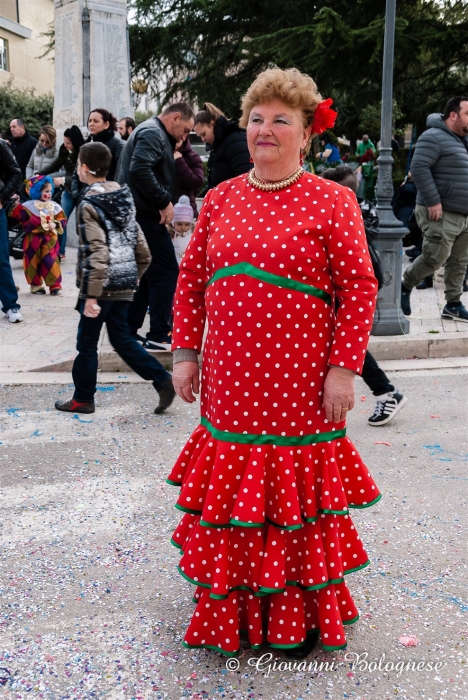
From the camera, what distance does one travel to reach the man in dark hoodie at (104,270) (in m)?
5.40

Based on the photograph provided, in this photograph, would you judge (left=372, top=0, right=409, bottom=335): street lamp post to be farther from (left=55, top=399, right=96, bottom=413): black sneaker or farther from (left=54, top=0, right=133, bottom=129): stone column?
(left=54, top=0, right=133, bottom=129): stone column

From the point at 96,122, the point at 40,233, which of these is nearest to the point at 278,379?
the point at 96,122

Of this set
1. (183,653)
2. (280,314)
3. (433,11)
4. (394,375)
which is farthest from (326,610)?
(433,11)

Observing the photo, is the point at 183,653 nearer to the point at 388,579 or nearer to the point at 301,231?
Result: the point at 388,579

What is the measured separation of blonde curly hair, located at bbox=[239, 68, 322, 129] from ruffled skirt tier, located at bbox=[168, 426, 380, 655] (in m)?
1.15

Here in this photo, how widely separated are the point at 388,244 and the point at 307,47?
9.48 metres

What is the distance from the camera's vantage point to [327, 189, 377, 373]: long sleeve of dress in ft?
8.58

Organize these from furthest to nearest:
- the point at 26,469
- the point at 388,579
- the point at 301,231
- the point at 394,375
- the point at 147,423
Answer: the point at 394,375 < the point at 147,423 < the point at 26,469 < the point at 388,579 < the point at 301,231

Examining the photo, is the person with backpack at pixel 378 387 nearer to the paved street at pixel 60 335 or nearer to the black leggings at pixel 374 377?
the black leggings at pixel 374 377

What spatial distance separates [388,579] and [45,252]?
734cm

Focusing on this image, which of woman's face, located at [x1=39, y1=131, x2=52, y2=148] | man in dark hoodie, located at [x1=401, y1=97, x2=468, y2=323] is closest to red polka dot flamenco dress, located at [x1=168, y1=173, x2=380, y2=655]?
man in dark hoodie, located at [x1=401, y1=97, x2=468, y2=323]

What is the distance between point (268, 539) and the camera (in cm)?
269

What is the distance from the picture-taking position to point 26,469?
4.73 m

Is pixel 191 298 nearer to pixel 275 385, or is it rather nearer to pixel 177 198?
pixel 275 385
